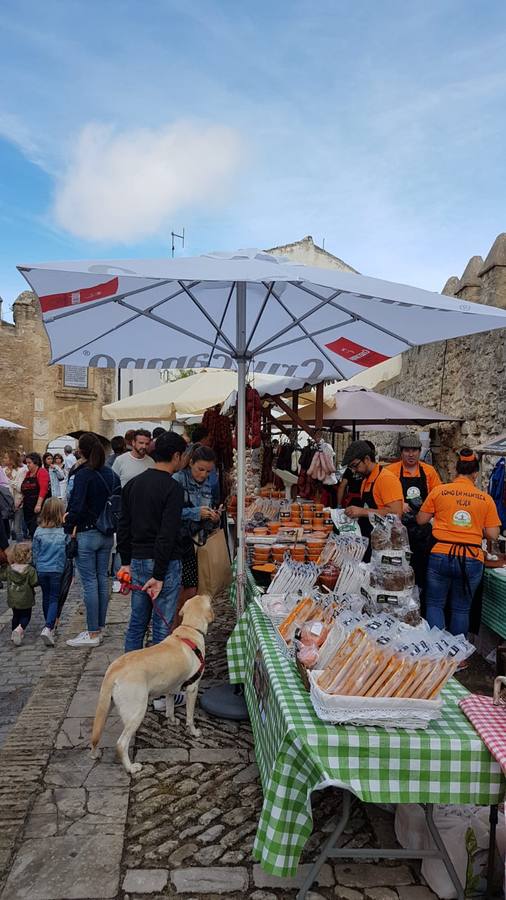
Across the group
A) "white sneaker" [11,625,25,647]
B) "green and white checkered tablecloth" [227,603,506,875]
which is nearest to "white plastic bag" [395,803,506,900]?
"green and white checkered tablecloth" [227,603,506,875]

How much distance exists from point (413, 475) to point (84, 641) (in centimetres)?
336

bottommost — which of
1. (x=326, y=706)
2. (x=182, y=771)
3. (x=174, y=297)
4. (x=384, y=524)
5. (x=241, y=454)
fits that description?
(x=182, y=771)

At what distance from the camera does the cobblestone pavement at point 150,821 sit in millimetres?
2441

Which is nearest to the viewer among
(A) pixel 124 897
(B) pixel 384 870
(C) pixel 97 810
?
(A) pixel 124 897

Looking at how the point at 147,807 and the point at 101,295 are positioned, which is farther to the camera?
the point at 101,295

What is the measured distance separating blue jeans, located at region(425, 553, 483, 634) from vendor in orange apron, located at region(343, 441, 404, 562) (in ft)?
1.76

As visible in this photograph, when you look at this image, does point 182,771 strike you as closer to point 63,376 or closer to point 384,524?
point 384,524

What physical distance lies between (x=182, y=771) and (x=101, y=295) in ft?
8.97

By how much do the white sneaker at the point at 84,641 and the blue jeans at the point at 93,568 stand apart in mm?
78

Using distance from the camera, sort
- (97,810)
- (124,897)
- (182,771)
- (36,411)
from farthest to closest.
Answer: (36,411)
(182,771)
(97,810)
(124,897)

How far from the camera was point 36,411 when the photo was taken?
76.1 feet

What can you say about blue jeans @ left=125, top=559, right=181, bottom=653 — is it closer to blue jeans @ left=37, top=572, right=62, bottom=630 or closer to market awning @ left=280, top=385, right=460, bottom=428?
blue jeans @ left=37, top=572, right=62, bottom=630

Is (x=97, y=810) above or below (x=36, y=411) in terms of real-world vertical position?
below

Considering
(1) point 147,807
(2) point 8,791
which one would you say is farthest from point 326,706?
(2) point 8,791
